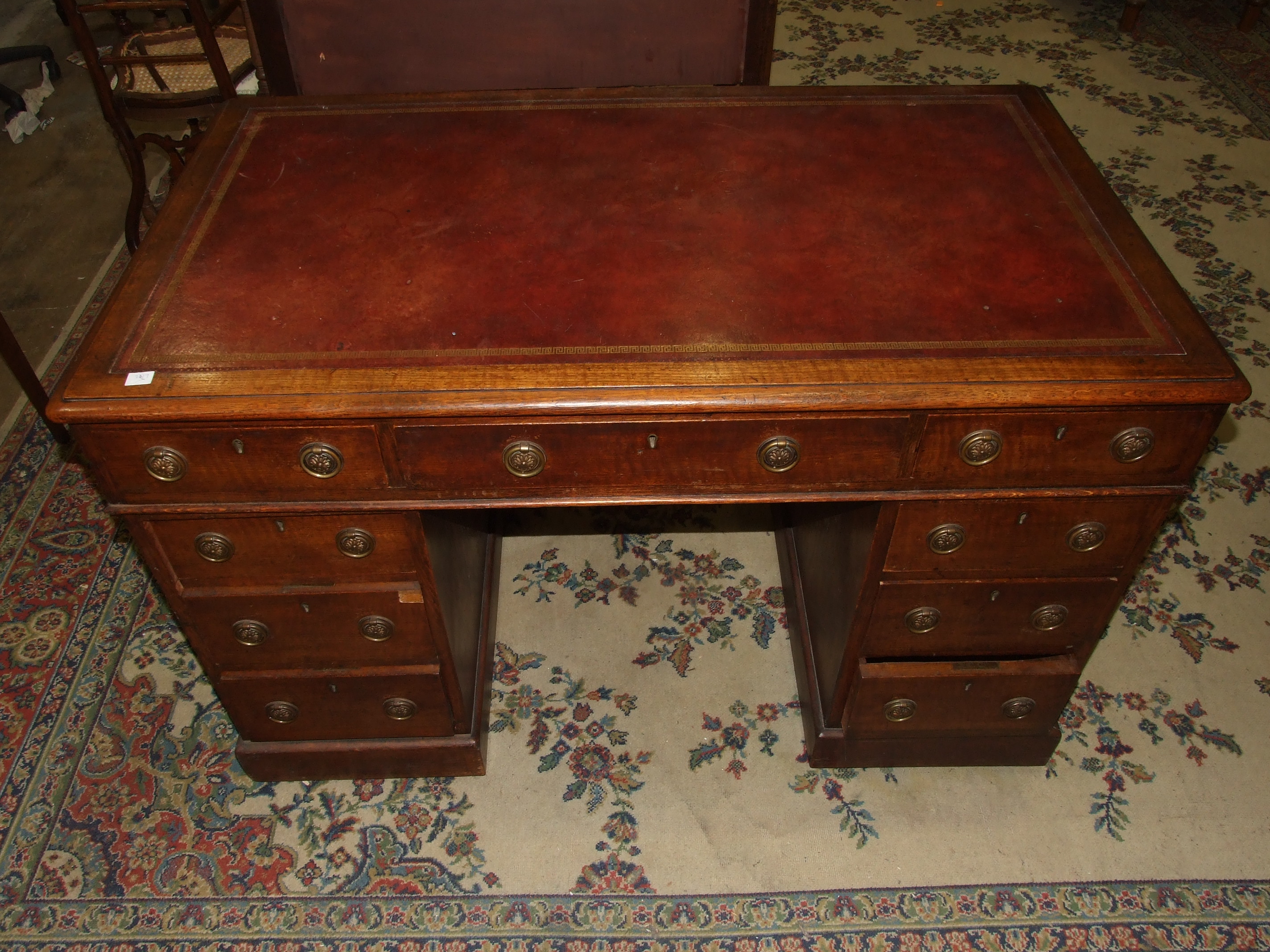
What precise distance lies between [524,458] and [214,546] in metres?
0.54

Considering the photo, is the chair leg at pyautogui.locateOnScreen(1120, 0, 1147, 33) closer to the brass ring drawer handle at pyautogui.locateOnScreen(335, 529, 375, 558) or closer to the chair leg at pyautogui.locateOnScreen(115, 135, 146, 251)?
the chair leg at pyautogui.locateOnScreen(115, 135, 146, 251)

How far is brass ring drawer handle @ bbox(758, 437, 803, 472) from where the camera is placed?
136cm

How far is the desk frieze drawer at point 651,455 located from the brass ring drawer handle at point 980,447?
3.5 inches

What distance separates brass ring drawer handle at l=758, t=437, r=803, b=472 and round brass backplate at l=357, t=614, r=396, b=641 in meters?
0.73

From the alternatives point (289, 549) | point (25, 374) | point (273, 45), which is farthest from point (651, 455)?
point (25, 374)

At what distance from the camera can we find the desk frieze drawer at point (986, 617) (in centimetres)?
163

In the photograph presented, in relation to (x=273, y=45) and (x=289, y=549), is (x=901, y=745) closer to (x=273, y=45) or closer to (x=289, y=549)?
(x=289, y=549)

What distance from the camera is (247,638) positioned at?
1663 millimetres

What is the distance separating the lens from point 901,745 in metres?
1.93

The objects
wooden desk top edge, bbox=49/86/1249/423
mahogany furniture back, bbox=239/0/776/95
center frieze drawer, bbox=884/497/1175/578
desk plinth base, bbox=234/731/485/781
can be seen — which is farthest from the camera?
mahogany furniture back, bbox=239/0/776/95

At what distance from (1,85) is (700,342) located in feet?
13.5

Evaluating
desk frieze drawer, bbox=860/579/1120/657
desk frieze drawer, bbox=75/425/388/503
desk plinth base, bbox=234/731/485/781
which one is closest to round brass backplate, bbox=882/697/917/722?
desk frieze drawer, bbox=860/579/1120/657

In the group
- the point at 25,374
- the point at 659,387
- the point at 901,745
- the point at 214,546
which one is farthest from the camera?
the point at 25,374

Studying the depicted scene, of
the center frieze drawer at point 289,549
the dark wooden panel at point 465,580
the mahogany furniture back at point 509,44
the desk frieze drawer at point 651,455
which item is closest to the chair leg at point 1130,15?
the mahogany furniture back at point 509,44
